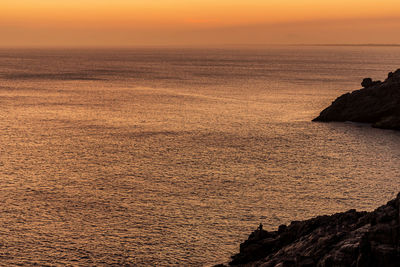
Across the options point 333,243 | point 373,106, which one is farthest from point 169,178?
point 373,106

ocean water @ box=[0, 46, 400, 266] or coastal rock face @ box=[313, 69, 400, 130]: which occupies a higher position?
coastal rock face @ box=[313, 69, 400, 130]

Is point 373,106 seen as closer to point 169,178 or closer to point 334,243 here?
point 169,178

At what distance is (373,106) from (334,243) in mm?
57878

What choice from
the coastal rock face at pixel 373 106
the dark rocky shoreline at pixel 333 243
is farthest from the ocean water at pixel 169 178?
the dark rocky shoreline at pixel 333 243

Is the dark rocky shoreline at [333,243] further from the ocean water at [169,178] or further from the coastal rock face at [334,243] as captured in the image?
the ocean water at [169,178]

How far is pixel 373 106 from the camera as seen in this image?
2940 inches

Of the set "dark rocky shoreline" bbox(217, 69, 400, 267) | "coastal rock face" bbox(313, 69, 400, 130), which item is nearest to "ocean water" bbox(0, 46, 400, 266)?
"coastal rock face" bbox(313, 69, 400, 130)

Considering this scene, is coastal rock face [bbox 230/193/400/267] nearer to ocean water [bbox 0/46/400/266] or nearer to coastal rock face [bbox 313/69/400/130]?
ocean water [bbox 0/46/400/266]

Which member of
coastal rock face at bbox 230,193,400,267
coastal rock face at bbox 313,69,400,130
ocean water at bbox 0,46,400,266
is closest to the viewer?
coastal rock face at bbox 230,193,400,267

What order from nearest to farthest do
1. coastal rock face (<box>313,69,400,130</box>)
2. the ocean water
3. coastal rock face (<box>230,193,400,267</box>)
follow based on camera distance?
coastal rock face (<box>230,193,400,267</box>) → the ocean water → coastal rock face (<box>313,69,400,130</box>)

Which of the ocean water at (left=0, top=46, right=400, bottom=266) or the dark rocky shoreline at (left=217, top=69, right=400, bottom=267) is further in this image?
the ocean water at (left=0, top=46, right=400, bottom=266)

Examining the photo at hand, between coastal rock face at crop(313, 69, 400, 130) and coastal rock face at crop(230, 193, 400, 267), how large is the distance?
49455 mm

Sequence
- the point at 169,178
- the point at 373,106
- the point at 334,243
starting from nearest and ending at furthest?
the point at 334,243 < the point at 169,178 < the point at 373,106

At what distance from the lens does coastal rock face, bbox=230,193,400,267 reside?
18656 mm
